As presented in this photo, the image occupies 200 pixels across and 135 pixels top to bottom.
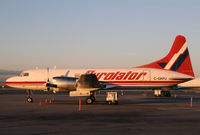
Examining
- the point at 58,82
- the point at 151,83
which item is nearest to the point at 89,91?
the point at 58,82

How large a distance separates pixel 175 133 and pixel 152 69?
16.0m

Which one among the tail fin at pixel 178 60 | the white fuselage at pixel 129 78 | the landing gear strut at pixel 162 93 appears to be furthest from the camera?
the landing gear strut at pixel 162 93

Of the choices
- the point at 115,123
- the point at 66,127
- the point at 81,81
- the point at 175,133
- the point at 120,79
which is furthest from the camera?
the point at 120,79

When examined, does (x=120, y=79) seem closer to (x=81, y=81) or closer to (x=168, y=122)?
(x=81, y=81)

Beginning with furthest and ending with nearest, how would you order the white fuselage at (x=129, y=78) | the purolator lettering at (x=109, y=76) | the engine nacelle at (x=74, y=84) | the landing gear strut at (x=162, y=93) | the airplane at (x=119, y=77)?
the landing gear strut at (x=162, y=93)
the purolator lettering at (x=109, y=76)
the white fuselage at (x=129, y=78)
the airplane at (x=119, y=77)
the engine nacelle at (x=74, y=84)

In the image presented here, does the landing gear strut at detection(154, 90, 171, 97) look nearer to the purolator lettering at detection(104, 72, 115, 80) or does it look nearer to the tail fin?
the tail fin

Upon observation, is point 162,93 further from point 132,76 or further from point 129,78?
point 129,78

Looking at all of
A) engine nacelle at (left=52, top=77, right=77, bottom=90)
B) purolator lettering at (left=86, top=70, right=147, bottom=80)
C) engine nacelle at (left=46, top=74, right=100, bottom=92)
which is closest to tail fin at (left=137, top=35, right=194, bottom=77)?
purolator lettering at (left=86, top=70, right=147, bottom=80)

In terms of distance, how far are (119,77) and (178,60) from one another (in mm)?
7536

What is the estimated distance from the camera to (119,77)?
2520cm

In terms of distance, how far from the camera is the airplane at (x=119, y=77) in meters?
23.2

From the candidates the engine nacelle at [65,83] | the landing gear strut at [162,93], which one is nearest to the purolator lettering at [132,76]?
the engine nacelle at [65,83]

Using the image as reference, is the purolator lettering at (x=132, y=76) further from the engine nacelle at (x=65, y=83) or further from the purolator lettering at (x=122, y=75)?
the engine nacelle at (x=65, y=83)

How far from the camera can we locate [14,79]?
26.5 m
